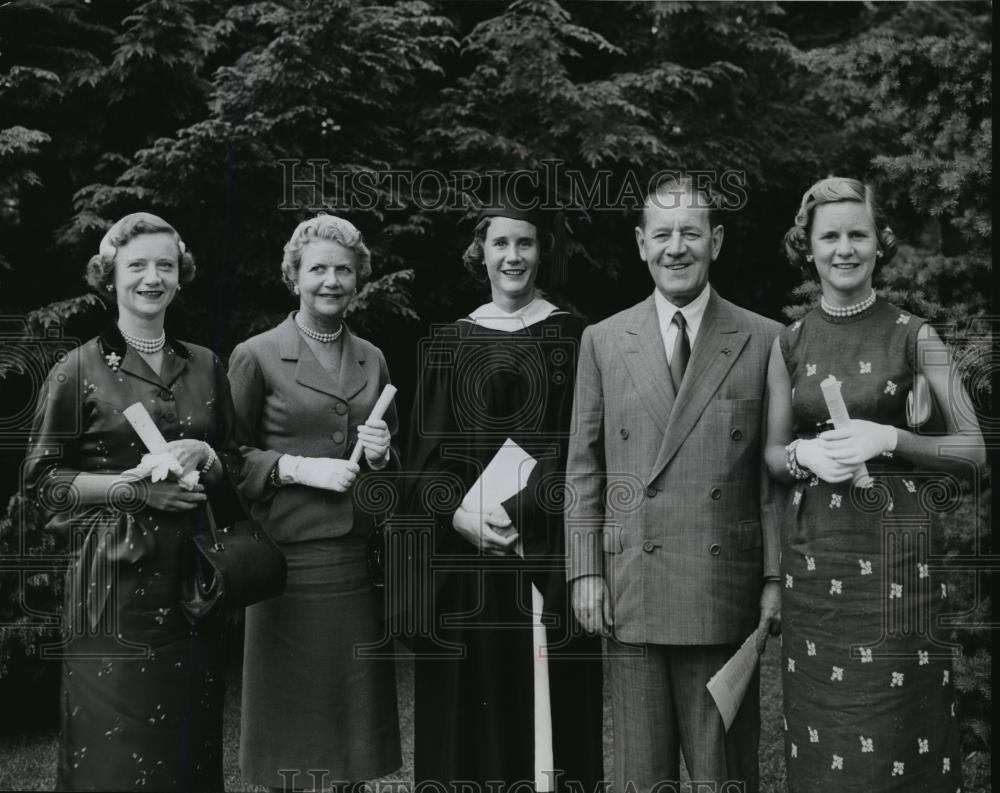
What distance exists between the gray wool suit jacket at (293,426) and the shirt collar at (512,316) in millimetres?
561

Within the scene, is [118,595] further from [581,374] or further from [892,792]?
[892,792]

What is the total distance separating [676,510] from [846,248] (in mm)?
989

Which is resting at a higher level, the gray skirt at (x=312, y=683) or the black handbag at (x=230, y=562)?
the black handbag at (x=230, y=562)

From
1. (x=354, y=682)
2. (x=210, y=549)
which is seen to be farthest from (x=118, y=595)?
(x=354, y=682)

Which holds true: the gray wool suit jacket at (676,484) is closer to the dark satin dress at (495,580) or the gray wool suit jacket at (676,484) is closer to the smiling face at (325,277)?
the dark satin dress at (495,580)

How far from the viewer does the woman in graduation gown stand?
3.83 metres

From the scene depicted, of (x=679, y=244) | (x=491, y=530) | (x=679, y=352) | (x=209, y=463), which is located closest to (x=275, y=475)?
(x=209, y=463)

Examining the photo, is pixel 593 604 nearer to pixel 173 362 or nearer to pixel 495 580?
pixel 495 580

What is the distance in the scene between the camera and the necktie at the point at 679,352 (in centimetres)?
355

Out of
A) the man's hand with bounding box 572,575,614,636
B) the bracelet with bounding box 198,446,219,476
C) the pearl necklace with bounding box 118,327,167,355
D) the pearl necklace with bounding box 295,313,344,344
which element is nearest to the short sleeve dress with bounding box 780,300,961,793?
the man's hand with bounding box 572,575,614,636

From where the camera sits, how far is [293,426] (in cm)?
396

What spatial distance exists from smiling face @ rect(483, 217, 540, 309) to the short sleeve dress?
108 centimetres

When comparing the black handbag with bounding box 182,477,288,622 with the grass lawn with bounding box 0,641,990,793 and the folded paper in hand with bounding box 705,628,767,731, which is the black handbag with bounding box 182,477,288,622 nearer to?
the folded paper in hand with bounding box 705,628,767,731

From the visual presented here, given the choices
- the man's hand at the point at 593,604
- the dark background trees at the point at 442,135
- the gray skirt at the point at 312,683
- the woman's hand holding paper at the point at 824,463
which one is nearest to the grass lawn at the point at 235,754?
the dark background trees at the point at 442,135
